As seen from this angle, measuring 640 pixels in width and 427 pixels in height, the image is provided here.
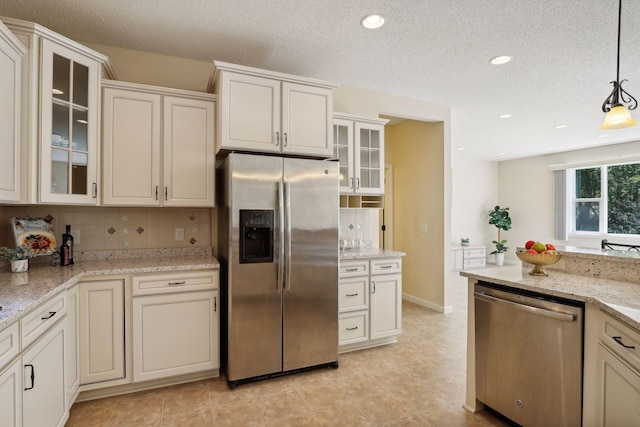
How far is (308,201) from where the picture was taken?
268cm

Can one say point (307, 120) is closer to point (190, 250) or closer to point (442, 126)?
point (190, 250)

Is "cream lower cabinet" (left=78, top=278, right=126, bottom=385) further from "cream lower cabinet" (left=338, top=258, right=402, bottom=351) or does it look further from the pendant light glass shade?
the pendant light glass shade

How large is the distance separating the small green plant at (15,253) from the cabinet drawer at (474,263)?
7593 millimetres

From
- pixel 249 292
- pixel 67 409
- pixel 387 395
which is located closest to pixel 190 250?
pixel 249 292

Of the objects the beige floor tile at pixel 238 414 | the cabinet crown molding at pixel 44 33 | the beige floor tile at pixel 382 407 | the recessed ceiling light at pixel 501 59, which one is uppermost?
the recessed ceiling light at pixel 501 59

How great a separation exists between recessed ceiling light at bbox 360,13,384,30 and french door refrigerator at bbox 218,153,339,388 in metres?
1.04

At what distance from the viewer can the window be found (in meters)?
6.41

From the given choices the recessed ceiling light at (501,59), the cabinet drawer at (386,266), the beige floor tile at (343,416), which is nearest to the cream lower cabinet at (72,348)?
the beige floor tile at (343,416)

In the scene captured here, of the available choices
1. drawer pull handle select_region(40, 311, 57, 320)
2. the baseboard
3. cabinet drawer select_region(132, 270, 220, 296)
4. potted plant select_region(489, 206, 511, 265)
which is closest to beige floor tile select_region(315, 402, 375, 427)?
cabinet drawer select_region(132, 270, 220, 296)

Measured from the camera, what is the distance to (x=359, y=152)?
139 inches

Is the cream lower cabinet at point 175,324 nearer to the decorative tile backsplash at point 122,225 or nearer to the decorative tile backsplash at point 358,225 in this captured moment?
the decorative tile backsplash at point 122,225

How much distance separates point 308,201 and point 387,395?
5.01 ft

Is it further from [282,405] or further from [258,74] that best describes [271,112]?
[282,405]

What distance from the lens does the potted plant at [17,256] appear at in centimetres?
213
